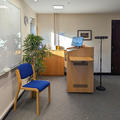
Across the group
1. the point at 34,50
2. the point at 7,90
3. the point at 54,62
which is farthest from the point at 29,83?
the point at 54,62

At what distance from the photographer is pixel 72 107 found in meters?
2.98

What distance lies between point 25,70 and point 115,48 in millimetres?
4084

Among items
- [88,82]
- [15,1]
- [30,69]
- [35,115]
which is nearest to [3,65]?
[30,69]

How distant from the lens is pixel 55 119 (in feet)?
8.24

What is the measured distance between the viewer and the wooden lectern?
3711mm

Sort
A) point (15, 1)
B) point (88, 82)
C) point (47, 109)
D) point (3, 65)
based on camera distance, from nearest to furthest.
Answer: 1. point (3, 65)
2. point (47, 109)
3. point (15, 1)
4. point (88, 82)

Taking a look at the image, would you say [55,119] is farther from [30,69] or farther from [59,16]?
[59,16]

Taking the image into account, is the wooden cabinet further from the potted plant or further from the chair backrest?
the chair backrest

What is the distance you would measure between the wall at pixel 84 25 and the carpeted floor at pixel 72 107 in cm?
221

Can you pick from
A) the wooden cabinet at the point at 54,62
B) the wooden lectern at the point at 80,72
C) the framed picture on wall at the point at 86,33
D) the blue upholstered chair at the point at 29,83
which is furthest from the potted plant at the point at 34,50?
the framed picture on wall at the point at 86,33

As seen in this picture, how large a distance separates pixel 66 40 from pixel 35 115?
12.3 ft

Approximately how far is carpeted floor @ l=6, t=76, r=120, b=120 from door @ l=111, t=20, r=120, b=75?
1995 mm

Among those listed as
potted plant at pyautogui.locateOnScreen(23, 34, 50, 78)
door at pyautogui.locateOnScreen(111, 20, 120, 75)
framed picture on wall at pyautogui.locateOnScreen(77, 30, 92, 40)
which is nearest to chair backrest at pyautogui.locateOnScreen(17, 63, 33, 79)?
potted plant at pyautogui.locateOnScreen(23, 34, 50, 78)

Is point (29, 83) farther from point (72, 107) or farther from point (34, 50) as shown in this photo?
point (72, 107)
